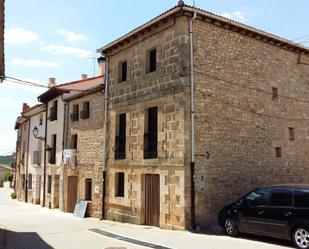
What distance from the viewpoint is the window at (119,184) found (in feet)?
53.1

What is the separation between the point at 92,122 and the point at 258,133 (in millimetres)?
→ 8329

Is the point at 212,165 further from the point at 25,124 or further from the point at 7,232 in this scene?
the point at 25,124

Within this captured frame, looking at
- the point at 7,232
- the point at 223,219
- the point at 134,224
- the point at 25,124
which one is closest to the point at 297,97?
the point at 223,219

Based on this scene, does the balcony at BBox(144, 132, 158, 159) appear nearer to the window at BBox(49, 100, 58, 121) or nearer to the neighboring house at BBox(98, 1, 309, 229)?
the neighboring house at BBox(98, 1, 309, 229)

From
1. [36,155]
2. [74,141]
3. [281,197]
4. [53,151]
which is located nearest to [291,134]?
[281,197]

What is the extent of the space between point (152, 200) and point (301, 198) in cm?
612

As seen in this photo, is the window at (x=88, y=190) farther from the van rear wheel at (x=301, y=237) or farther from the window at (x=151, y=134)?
the van rear wheel at (x=301, y=237)

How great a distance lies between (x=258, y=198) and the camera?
1044cm

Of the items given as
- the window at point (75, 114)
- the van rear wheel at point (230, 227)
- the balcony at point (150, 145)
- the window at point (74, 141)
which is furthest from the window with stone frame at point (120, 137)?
the van rear wheel at point (230, 227)

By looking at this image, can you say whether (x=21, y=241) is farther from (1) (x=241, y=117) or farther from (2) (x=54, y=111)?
(2) (x=54, y=111)

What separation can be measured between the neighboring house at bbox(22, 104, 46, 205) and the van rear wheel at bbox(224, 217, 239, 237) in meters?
17.0

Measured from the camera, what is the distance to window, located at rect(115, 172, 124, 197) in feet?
53.1

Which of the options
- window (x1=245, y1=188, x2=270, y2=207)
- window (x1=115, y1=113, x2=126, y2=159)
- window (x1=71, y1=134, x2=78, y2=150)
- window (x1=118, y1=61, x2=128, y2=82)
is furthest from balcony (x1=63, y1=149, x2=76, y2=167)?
window (x1=245, y1=188, x2=270, y2=207)

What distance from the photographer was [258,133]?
47.3ft
